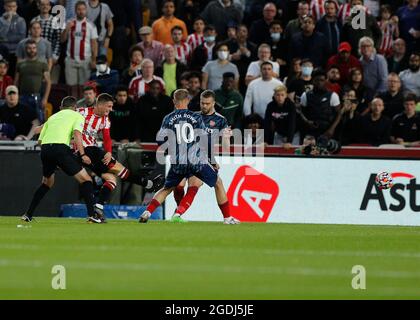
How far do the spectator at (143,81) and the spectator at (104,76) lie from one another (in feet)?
1.31

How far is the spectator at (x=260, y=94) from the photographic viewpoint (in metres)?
26.5

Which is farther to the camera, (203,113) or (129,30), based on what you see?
(129,30)

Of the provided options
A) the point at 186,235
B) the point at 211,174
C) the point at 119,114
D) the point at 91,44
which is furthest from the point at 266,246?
the point at 91,44

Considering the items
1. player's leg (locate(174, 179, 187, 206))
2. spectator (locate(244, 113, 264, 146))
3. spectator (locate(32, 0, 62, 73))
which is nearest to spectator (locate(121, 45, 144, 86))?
spectator (locate(32, 0, 62, 73))

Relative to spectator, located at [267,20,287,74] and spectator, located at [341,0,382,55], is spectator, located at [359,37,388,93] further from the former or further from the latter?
spectator, located at [267,20,287,74]

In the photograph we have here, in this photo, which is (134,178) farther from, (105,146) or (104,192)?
(104,192)

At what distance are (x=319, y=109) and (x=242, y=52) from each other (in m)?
2.70

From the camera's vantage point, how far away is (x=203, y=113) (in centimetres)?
2159

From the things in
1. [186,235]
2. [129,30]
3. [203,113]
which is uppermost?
[129,30]

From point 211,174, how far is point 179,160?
551 mm

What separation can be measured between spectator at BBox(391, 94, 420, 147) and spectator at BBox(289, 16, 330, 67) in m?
2.80

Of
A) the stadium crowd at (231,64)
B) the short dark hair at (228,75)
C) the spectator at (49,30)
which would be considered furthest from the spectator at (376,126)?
the spectator at (49,30)

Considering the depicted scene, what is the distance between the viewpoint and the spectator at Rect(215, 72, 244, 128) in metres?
26.3
